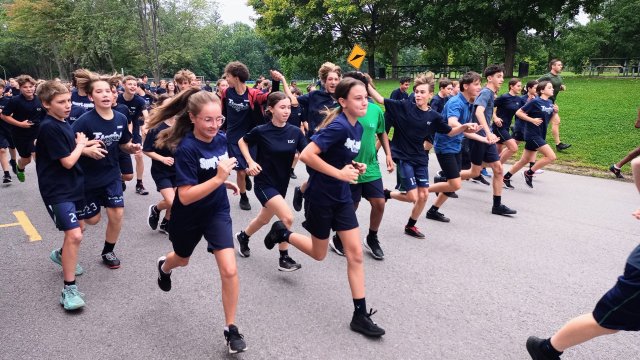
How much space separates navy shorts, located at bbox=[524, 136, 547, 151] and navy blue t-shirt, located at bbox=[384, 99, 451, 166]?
3.35 m

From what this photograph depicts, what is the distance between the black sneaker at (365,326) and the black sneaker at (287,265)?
4.08ft

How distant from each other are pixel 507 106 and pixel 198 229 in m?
7.13

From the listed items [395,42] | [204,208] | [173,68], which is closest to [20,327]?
[204,208]

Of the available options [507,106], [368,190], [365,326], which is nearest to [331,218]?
[365,326]

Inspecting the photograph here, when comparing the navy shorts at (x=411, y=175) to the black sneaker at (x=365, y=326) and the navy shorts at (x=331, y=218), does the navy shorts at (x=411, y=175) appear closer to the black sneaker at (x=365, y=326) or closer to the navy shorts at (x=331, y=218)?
the navy shorts at (x=331, y=218)

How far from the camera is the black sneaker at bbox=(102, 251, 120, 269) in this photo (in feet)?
15.0

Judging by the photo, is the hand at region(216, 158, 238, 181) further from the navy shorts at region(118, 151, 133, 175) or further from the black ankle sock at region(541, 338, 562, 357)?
the navy shorts at region(118, 151, 133, 175)

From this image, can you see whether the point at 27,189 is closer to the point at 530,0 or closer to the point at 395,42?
the point at 530,0

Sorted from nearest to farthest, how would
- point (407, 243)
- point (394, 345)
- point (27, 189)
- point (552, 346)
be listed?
point (552, 346) → point (394, 345) → point (407, 243) → point (27, 189)

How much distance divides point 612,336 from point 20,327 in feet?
14.7

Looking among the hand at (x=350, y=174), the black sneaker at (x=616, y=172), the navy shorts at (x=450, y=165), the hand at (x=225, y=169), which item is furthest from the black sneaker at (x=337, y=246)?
the black sneaker at (x=616, y=172)

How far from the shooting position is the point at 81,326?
11.4 ft

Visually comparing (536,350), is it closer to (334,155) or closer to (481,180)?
(334,155)

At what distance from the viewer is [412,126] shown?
5.22 m
